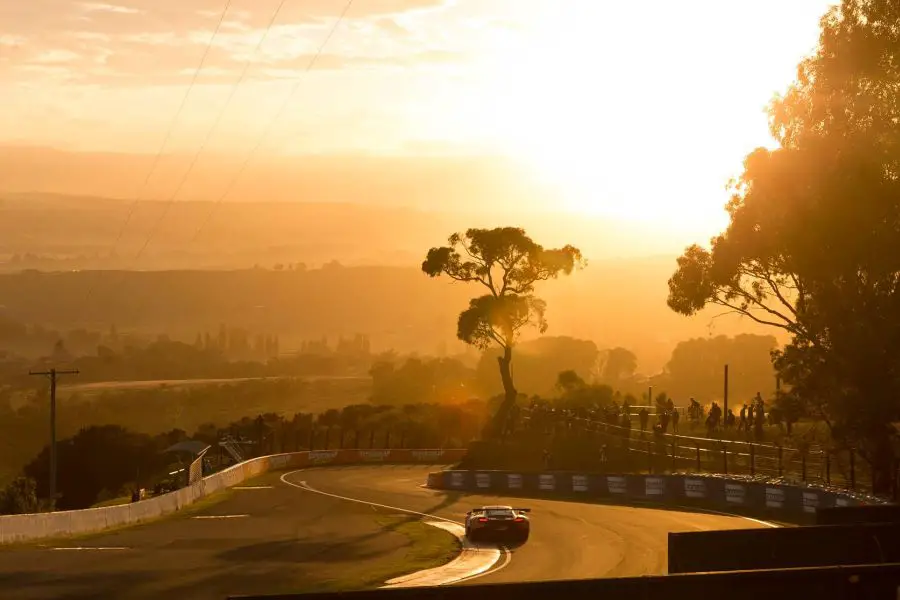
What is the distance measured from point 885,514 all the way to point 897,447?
28.6m

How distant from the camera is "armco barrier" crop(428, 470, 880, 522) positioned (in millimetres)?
45406

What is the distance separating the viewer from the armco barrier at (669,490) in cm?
4541

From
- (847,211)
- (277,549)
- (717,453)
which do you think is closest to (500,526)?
(277,549)

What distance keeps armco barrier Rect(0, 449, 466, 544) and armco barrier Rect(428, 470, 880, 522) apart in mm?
15169

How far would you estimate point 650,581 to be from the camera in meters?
12.8

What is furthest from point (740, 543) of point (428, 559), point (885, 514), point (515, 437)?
point (515, 437)

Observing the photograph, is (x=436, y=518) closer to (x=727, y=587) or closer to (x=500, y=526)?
(x=500, y=526)

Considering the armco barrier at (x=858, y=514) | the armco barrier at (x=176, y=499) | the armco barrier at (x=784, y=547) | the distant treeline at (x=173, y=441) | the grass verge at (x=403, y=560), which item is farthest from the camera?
the distant treeline at (x=173, y=441)

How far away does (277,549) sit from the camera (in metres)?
37.7

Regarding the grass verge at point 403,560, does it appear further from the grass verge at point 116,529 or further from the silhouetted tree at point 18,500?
the silhouetted tree at point 18,500

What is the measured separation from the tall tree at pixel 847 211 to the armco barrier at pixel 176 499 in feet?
95.2

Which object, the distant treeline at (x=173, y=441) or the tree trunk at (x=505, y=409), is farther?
the distant treeline at (x=173, y=441)

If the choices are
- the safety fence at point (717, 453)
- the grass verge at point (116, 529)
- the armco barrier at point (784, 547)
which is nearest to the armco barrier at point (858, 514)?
the armco barrier at point (784, 547)

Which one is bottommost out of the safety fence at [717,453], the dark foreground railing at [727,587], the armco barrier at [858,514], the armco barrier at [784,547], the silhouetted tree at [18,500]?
the silhouetted tree at [18,500]
